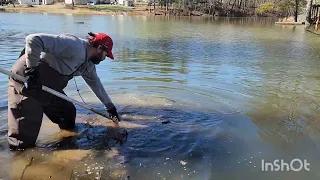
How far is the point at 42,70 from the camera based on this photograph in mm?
4648

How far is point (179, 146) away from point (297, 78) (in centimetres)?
653

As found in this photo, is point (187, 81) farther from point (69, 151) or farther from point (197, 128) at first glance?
point (69, 151)

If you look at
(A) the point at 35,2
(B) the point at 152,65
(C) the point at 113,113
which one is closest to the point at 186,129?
(C) the point at 113,113

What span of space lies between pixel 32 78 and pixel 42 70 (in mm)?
375

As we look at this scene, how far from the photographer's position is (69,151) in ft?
16.4

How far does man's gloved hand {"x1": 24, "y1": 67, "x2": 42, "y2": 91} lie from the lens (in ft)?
14.0

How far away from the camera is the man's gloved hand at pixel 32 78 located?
4.26m

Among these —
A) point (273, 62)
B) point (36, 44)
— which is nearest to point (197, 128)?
point (36, 44)

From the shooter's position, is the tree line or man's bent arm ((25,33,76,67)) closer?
man's bent arm ((25,33,76,67))

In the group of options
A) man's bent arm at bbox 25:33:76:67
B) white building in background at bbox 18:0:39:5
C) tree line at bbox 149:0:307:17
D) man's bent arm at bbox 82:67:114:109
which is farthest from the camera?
white building in background at bbox 18:0:39:5

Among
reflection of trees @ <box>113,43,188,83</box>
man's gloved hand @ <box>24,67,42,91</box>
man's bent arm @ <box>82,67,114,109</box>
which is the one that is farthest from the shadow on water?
reflection of trees @ <box>113,43,188,83</box>

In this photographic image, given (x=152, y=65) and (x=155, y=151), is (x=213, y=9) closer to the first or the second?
(x=152, y=65)

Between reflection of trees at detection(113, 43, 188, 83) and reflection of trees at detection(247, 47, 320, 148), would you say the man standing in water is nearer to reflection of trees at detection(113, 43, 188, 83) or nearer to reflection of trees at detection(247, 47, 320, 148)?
reflection of trees at detection(247, 47, 320, 148)

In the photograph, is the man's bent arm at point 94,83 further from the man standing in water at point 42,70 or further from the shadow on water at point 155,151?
the shadow on water at point 155,151
